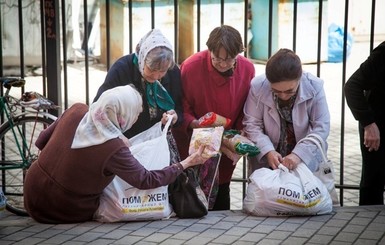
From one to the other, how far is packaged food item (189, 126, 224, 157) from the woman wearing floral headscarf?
0.22 meters

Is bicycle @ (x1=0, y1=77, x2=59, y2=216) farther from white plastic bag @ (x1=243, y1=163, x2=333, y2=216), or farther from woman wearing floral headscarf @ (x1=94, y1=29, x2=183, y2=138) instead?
white plastic bag @ (x1=243, y1=163, x2=333, y2=216)

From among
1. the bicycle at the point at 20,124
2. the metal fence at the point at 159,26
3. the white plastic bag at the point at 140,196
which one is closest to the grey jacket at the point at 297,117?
the white plastic bag at the point at 140,196

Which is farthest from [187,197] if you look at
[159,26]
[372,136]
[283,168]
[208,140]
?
[159,26]

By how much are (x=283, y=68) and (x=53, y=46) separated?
2.14 meters

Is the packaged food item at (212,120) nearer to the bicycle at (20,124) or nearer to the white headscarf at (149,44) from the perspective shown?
the white headscarf at (149,44)

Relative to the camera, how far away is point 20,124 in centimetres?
557

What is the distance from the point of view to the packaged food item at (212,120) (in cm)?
459

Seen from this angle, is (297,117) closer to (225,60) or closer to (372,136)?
(372,136)

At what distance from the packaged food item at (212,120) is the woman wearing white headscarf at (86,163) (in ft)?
0.81

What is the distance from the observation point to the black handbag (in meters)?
4.60

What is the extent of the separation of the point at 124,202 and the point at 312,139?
1.34 m

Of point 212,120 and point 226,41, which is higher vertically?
point 226,41

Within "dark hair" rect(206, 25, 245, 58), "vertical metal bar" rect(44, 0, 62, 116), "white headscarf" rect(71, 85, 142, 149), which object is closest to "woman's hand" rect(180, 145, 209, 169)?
"white headscarf" rect(71, 85, 142, 149)

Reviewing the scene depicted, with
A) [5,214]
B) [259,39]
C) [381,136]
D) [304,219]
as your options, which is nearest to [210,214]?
[304,219]
